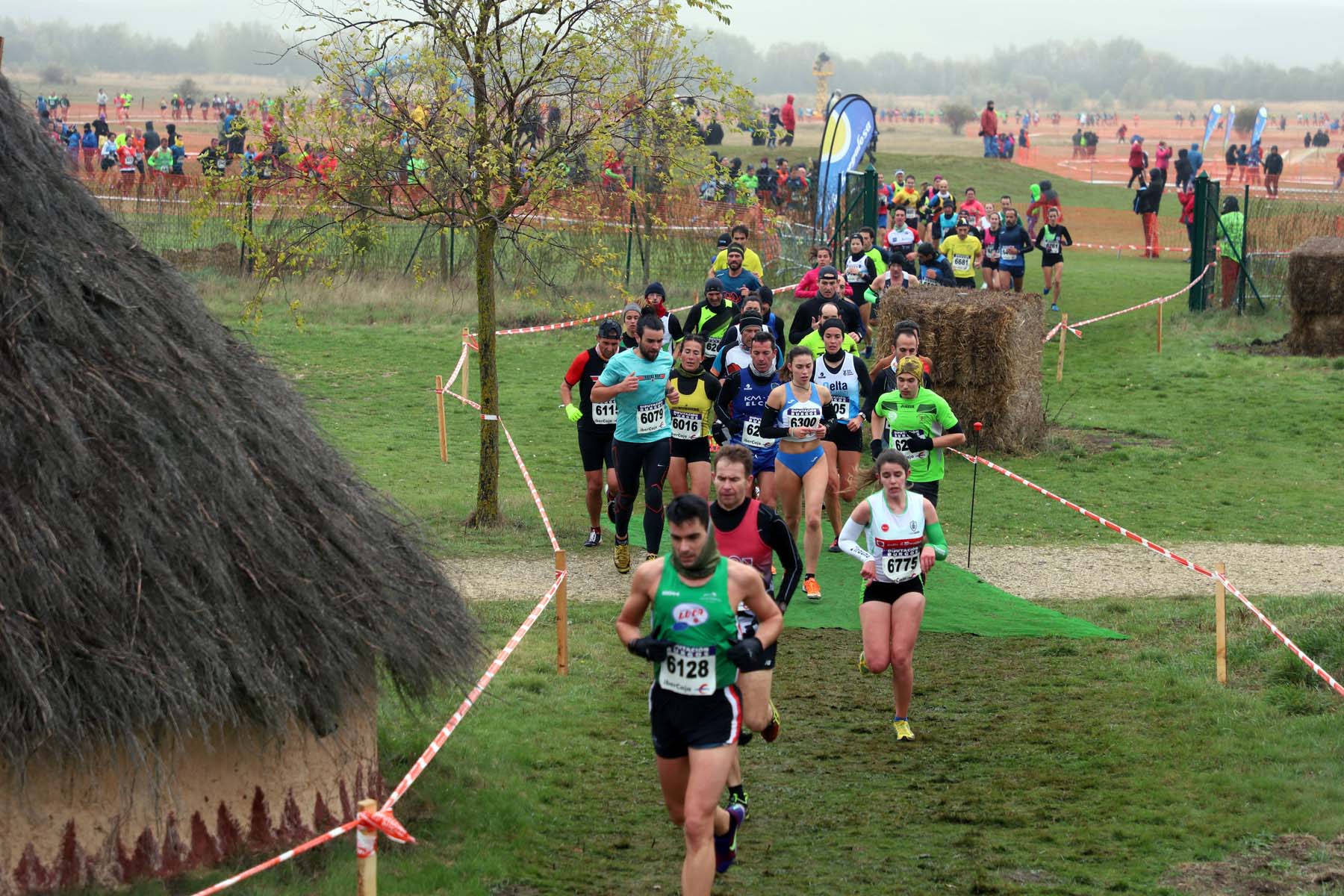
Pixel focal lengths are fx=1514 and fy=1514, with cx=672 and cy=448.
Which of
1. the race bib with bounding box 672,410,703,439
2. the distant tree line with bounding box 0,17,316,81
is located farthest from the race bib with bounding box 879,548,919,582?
the distant tree line with bounding box 0,17,316,81

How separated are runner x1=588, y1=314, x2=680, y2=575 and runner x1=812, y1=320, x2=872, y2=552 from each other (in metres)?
1.33

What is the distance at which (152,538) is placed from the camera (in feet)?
21.9

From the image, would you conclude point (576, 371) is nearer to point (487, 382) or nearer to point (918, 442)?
point (487, 382)

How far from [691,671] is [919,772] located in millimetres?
2600

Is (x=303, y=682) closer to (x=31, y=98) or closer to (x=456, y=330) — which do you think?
(x=31, y=98)

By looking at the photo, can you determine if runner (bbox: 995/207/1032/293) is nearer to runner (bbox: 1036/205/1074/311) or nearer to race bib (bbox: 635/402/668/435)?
runner (bbox: 1036/205/1074/311)

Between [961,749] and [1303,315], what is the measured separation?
17.7m

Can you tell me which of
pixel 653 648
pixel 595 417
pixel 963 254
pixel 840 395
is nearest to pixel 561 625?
pixel 653 648

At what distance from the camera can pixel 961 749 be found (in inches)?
370

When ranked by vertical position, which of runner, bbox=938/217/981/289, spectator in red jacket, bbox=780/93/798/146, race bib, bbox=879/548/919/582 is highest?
spectator in red jacket, bbox=780/93/798/146

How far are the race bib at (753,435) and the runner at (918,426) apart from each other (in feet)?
3.21

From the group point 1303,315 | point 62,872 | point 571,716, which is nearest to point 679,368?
point 571,716

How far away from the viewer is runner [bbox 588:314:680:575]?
41.3ft

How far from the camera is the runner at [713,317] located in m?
15.9
